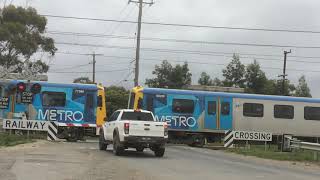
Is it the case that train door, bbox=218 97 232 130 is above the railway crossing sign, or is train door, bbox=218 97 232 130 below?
above

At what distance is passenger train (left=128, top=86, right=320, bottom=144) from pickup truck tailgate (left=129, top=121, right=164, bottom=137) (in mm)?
12167

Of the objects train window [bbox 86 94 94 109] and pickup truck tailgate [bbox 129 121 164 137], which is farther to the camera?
train window [bbox 86 94 94 109]

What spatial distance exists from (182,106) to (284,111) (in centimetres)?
670

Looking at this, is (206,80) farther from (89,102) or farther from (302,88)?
(89,102)

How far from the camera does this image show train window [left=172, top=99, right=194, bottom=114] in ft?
120

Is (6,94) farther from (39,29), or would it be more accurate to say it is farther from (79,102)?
(39,29)

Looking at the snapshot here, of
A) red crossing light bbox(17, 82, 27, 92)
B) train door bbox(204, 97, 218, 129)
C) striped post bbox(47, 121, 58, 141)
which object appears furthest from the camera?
train door bbox(204, 97, 218, 129)

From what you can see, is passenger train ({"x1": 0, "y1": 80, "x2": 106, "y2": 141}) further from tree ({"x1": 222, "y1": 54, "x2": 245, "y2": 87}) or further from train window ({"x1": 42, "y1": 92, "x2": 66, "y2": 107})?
tree ({"x1": 222, "y1": 54, "x2": 245, "y2": 87})

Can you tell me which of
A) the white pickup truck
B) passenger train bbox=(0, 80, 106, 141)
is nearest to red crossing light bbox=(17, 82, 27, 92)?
passenger train bbox=(0, 80, 106, 141)

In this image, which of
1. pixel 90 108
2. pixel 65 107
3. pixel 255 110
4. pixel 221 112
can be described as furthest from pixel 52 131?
pixel 255 110

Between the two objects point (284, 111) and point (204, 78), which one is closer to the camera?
point (284, 111)

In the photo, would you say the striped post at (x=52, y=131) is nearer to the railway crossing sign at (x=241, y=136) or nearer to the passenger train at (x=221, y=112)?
the passenger train at (x=221, y=112)

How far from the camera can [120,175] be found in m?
16.1

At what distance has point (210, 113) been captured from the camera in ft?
122
